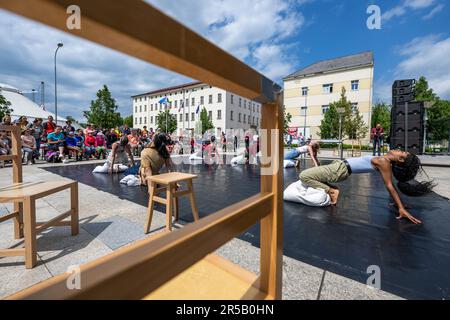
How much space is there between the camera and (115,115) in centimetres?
3719

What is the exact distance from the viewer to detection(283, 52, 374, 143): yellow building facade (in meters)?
33.3

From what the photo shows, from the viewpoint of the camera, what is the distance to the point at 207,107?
5431cm

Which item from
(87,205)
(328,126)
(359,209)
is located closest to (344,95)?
(328,126)

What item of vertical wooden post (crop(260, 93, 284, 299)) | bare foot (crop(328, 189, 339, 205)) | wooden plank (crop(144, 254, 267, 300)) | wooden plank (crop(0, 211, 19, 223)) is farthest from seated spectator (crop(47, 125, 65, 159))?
vertical wooden post (crop(260, 93, 284, 299))

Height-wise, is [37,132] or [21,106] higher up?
[21,106]

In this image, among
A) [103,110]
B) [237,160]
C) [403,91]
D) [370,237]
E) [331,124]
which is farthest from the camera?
[103,110]

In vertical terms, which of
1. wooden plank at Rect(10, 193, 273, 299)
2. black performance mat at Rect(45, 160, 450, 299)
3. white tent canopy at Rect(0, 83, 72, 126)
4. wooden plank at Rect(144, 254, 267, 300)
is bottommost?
black performance mat at Rect(45, 160, 450, 299)

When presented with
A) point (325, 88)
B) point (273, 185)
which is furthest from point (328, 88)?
point (273, 185)

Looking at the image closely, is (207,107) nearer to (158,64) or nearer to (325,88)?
(325,88)

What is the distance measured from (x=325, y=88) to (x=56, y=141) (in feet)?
122

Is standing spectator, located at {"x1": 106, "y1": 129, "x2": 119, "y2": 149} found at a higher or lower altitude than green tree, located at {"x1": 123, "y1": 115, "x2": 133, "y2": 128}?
lower

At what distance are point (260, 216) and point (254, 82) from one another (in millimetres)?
556

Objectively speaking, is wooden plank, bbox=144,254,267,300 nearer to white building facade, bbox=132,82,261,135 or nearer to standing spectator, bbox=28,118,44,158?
standing spectator, bbox=28,118,44,158

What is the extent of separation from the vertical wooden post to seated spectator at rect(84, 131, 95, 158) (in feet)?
41.0
